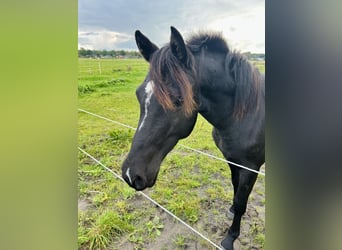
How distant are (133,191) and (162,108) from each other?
14.9 inches

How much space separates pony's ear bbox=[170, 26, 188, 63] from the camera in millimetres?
1284

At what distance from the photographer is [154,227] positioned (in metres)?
1.33

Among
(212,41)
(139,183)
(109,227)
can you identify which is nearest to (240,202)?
(139,183)

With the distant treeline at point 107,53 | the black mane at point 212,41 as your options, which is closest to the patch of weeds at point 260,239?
the black mane at point 212,41

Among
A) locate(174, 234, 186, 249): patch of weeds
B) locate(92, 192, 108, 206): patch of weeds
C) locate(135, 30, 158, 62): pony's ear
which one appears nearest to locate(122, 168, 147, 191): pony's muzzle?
locate(92, 192, 108, 206): patch of weeds

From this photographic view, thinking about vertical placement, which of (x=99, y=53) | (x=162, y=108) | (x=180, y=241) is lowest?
(x=180, y=241)

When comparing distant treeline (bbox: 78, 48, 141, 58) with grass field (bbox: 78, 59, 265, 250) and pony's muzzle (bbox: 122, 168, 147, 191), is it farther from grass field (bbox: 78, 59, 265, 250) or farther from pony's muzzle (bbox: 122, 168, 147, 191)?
pony's muzzle (bbox: 122, 168, 147, 191)

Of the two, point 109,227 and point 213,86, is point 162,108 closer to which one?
→ point 213,86

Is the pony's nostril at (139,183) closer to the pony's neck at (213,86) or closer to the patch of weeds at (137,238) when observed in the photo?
the patch of weeds at (137,238)

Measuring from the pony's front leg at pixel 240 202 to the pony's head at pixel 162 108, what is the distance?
1.04 feet

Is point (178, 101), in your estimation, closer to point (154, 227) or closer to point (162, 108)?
Result: point (162, 108)

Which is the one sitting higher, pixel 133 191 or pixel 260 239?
pixel 133 191

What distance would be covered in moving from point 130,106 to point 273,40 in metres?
0.66

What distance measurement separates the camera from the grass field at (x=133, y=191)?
1.31 m
